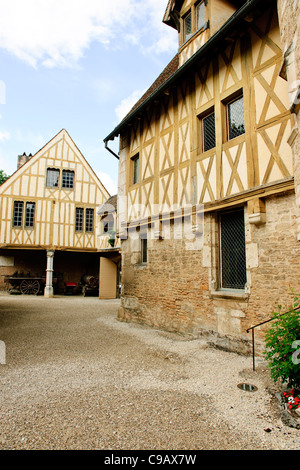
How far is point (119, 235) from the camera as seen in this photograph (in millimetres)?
8180

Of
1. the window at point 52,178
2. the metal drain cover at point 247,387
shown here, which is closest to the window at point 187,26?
the metal drain cover at point 247,387

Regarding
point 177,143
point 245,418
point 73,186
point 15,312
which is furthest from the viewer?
point 73,186

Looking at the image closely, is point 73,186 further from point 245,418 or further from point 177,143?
point 245,418

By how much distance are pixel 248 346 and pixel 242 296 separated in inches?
29.6

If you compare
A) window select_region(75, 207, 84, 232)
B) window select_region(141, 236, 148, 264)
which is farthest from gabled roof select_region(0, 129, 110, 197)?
window select_region(141, 236, 148, 264)

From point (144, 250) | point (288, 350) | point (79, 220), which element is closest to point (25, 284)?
point (79, 220)

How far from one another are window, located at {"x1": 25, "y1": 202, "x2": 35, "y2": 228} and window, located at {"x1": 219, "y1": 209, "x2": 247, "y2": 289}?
12.2m

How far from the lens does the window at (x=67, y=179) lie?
15.8 m

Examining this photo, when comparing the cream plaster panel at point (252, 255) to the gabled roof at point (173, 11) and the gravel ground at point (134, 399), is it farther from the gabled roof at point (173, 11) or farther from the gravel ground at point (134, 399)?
the gabled roof at point (173, 11)

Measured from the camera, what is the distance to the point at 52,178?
15656 millimetres

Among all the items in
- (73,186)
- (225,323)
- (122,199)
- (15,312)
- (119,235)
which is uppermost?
(73,186)

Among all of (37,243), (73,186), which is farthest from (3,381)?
(73,186)

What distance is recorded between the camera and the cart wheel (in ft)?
51.4

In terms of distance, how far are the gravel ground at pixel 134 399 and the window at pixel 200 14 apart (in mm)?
6328
